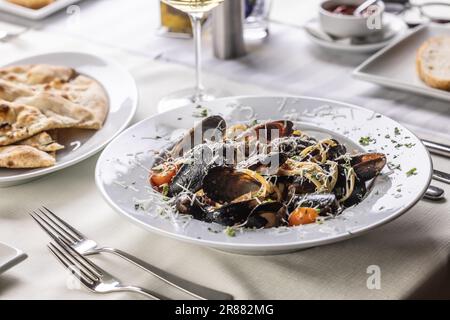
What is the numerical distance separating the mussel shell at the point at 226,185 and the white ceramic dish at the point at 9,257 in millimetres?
412

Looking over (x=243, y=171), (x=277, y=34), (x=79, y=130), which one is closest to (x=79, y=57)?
(x=79, y=130)

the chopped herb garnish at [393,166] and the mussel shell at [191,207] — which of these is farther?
the chopped herb garnish at [393,166]

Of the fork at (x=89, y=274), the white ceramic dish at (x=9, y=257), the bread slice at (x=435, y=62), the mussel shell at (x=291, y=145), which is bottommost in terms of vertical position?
the fork at (x=89, y=274)

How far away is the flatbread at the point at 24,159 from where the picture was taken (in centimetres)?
182

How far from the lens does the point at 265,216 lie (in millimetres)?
1453

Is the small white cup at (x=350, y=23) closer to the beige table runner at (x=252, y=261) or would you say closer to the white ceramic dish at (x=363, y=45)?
the white ceramic dish at (x=363, y=45)

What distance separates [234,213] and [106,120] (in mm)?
758

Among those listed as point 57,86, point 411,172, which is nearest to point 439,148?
point 411,172

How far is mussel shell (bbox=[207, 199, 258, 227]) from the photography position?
1.46 metres

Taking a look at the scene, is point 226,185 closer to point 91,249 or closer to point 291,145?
point 291,145

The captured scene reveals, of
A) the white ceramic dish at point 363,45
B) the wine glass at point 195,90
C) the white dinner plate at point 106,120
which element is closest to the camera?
the white dinner plate at point 106,120

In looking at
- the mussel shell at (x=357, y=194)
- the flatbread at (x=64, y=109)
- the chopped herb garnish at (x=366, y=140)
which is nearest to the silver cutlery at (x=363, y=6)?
the chopped herb garnish at (x=366, y=140)
